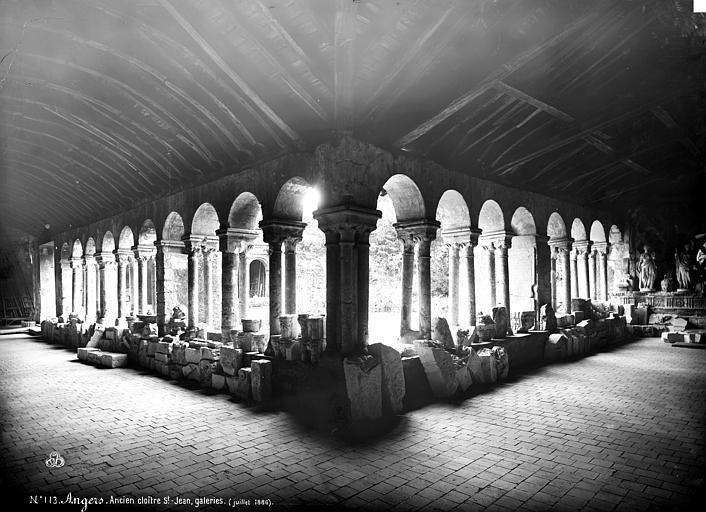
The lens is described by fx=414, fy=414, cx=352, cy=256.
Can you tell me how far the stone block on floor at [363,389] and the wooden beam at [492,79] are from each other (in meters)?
3.55

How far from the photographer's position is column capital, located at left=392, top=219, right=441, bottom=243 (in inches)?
286

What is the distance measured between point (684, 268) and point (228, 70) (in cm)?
1467

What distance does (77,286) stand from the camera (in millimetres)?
15648

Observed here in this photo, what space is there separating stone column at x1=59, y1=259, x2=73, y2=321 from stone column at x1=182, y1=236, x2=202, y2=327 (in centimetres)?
1022

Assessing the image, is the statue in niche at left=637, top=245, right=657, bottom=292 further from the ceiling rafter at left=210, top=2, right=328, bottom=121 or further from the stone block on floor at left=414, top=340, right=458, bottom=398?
the ceiling rafter at left=210, top=2, right=328, bottom=121

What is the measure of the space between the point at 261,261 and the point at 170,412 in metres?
16.1

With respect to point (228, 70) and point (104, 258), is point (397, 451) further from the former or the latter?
point (104, 258)

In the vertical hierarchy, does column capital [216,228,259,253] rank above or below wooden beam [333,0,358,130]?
below

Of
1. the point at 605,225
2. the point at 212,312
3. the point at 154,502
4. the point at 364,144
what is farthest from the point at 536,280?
the point at 154,502

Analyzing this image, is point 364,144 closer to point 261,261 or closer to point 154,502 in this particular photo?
point 154,502

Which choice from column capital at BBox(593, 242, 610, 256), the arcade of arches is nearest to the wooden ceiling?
the arcade of arches

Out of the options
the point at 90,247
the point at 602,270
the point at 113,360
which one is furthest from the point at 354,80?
the point at 90,247

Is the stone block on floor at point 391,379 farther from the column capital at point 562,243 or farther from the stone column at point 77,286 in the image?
the stone column at point 77,286

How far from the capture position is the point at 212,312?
401 inches
